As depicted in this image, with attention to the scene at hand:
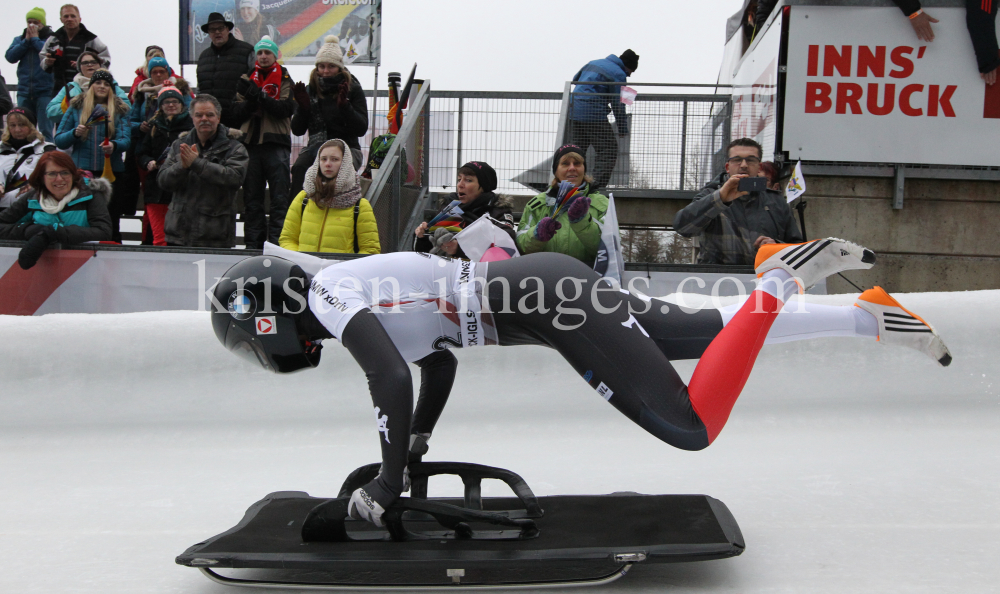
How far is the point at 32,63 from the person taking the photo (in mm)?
6211

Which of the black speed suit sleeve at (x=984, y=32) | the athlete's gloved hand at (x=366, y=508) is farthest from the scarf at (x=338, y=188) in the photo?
the black speed suit sleeve at (x=984, y=32)

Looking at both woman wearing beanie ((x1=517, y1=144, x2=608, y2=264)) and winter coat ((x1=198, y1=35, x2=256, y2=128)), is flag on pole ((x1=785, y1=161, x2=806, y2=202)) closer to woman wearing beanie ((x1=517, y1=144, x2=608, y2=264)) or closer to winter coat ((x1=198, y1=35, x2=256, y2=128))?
woman wearing beanie ((x1=517, y1=144, x2=608, y2=264))

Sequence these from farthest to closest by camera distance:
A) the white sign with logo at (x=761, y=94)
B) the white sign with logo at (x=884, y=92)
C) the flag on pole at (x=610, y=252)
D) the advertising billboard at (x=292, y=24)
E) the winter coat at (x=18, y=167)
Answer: the advertising billboard at (x=292, y=24)
the white sign with logo at (x=761, y=94)
the white sign with logo at (x=884, y=92)
the winter coat at (x=18, y=167)
the flag on pole at (x=610, y=252)

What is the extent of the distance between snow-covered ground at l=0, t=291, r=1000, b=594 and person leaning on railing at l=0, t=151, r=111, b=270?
2.70 ft

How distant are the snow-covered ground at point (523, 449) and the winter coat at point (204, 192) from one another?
102cm

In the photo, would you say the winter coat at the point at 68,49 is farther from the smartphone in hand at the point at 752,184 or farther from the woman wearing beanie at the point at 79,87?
the smartphone in hand at the point at 752,184

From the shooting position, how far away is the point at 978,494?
7.99 feet

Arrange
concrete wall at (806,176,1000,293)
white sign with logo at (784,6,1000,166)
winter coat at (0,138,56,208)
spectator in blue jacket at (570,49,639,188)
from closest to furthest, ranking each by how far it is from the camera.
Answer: winter coat at (0,138,56,208) → white sign with logo at (784,6,1000,166) → concrete wall at (806,176,1000,293) → spectator in blue jacket at (570,49,639,188)

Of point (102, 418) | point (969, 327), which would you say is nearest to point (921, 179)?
point (969, 327)

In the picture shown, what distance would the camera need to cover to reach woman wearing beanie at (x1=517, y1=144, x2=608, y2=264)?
146 inches

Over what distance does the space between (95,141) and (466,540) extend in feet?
14.6

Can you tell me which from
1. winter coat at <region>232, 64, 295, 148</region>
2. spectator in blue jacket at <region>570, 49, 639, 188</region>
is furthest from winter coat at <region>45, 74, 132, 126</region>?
spectator in blue jacket at <region>570, 49, 639, 188</region>

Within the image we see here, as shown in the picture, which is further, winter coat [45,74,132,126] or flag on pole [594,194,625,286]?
winter coat [45,74,132,126]

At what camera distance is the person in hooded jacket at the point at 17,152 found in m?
4.98
